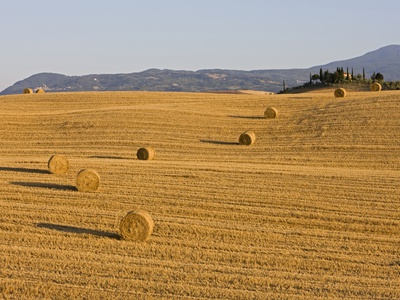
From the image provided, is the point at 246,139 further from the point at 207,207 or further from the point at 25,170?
the point at 207,207

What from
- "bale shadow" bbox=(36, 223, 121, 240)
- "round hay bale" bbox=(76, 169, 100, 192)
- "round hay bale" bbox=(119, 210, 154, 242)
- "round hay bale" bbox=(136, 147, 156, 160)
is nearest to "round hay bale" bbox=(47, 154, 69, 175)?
"round hay bale" bbox=(76, 169, 100, 192)

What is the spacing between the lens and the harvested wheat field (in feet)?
42.2

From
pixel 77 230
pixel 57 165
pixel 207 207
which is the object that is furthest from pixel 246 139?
pixel 77 230

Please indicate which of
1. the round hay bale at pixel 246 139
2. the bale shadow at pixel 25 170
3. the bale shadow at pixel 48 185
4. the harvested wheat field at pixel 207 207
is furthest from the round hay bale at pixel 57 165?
the round hay bale at pixel 246 139

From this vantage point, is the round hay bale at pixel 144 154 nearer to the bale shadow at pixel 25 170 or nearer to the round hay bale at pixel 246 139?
the bale shadow at pixel 25 170

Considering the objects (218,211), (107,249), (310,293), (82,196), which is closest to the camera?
(310,293)

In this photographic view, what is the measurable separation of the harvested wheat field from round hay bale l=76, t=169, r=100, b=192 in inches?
8.6

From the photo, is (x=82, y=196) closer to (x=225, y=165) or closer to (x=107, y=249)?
(x=107, y=249)

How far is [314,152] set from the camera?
1165 inches

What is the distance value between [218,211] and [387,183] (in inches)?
270

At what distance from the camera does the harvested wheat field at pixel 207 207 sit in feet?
42.2

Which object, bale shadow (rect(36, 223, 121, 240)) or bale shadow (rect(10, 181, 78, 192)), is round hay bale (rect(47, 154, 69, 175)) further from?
bale shadow (rect(36, 223, 121, 240))

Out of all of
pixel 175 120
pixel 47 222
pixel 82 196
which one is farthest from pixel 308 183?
pixel 175 120

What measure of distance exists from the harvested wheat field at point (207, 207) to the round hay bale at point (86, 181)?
219 mm
